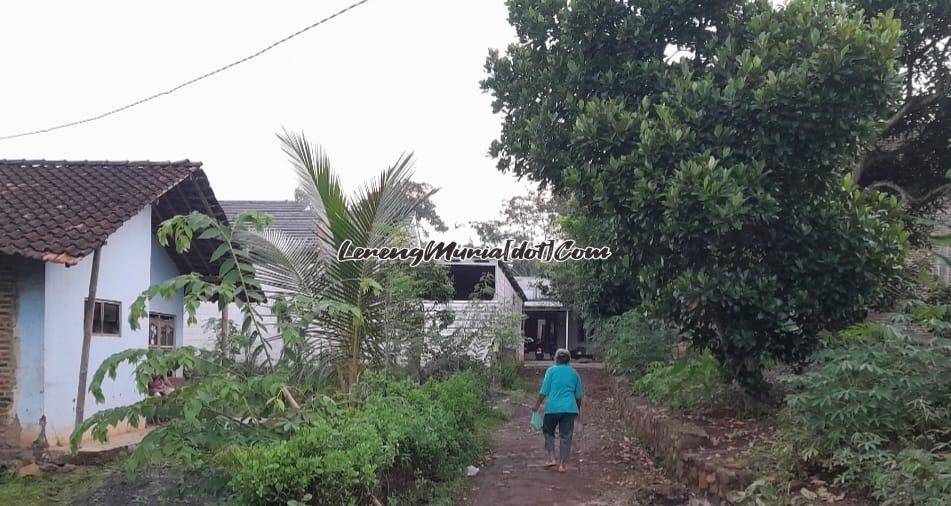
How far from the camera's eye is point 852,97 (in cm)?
771

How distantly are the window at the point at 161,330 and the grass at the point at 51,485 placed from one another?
4289 mm

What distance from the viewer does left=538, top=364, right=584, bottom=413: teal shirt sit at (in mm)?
9242

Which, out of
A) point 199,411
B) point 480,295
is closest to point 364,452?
point 199,411

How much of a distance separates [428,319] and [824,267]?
8554mm

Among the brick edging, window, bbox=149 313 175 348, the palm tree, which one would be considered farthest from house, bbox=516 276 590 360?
the palm tree

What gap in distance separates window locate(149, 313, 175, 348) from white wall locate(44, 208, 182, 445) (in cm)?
81

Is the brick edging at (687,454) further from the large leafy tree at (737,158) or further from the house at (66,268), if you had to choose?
the house at (66,268)

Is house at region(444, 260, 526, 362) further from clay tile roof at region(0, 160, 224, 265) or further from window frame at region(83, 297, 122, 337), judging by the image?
window frame at region(83, 297, 122, 337)

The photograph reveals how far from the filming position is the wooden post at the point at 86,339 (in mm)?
9602

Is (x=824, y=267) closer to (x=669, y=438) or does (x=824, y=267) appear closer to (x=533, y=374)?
(x=669, y=438)

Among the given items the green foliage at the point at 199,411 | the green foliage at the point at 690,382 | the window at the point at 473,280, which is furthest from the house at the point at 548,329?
the green foliage at the point at 199,411

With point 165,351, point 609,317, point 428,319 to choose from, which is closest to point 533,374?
point 609,317

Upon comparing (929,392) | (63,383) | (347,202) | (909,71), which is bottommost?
(63,383)

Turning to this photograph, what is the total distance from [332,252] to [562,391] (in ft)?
11.8
